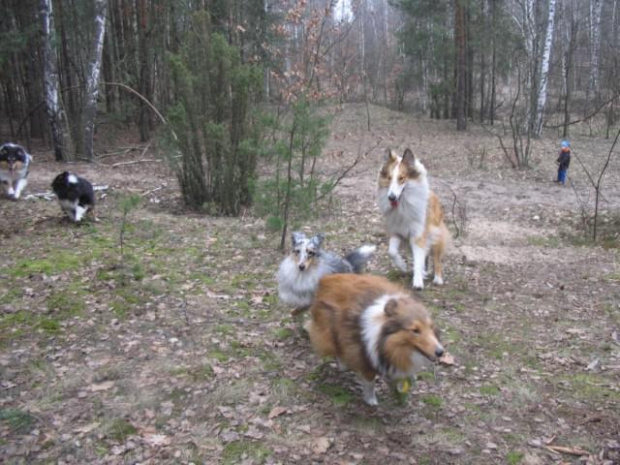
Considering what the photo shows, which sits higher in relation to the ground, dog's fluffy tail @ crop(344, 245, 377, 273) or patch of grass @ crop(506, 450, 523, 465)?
dog's fluffy tail @ crop(344, 245, 377, 273)

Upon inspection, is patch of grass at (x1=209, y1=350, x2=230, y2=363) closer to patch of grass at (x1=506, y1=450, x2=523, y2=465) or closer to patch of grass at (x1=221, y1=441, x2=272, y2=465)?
patch of grass at (x1=221, y1=441, x2=272, y2=465)

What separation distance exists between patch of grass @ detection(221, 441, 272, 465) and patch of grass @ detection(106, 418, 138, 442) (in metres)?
0.72

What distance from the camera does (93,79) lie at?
48.2 feet

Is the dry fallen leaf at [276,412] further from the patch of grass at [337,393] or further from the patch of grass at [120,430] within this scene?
the patch of grass at [120,430]

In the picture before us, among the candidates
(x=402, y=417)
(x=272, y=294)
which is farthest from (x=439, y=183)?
(x=402, y=417)

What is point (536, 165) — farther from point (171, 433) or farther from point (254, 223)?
point (171, 433)

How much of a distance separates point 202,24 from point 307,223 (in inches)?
161

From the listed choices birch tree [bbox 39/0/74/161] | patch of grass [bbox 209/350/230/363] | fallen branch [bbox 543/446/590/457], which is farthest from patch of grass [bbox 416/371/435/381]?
birch tree [bbox 39/0/74/161]

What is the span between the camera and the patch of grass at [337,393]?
4230mm

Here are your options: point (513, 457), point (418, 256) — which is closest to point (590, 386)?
point (513, 457)

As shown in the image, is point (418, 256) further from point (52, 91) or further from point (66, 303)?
point (52, 91)

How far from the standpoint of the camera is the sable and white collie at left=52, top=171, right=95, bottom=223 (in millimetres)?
8359

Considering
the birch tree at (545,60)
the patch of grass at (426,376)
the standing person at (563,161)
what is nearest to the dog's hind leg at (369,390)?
the patch of grass at (426,376)

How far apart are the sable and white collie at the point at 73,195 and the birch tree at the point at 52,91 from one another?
22.2 ft
